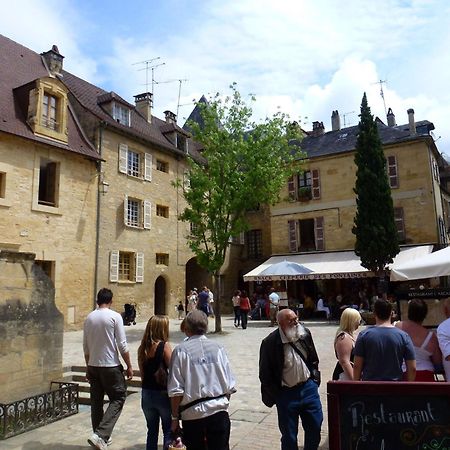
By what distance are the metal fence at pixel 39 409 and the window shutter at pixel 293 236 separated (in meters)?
18.7

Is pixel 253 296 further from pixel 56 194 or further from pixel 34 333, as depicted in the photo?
pixel 34 333

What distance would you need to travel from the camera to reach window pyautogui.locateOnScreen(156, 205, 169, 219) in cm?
2186

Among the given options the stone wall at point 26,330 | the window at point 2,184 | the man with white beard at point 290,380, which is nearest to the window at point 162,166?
the window at point 2,184

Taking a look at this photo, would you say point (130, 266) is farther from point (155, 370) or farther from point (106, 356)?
point (155, 370)

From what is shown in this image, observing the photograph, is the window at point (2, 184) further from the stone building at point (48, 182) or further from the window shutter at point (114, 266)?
the window shutter at point (114, 266)

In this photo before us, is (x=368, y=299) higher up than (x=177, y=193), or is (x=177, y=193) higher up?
(x=177, y=193)

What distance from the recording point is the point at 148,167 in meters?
20.9


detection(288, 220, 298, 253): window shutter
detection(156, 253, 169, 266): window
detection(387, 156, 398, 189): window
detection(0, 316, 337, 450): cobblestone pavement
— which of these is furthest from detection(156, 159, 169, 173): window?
detection(0, 316, 337, 450): cobblestone pavement

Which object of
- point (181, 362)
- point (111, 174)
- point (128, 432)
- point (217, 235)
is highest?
point (111, 174)

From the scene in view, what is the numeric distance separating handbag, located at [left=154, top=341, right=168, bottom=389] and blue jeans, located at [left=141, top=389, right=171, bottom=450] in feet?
0.30

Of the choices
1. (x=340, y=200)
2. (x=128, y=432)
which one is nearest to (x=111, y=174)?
(x=340, y=200)

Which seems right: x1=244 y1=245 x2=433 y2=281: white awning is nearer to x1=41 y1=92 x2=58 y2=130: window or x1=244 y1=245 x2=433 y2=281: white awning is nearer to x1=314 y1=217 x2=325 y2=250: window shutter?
x1=314 y1=217 x2=325 y2=250: window shutter

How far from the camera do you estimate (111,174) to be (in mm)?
18797

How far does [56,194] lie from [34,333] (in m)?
11.2
